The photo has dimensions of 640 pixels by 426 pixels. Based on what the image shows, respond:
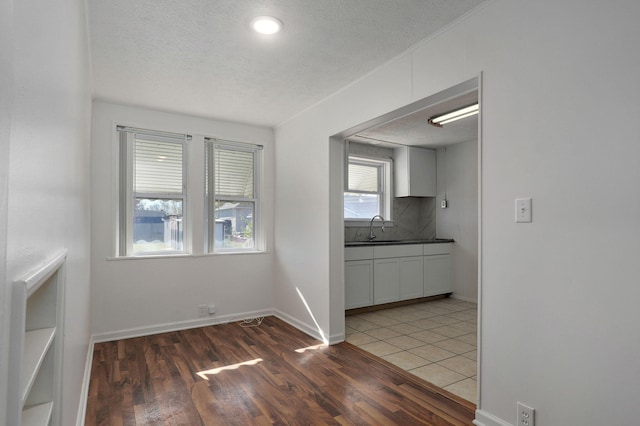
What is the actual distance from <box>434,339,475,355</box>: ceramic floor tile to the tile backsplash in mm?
2263

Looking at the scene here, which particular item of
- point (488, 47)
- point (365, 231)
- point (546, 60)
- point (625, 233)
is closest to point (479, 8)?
point (488, 47)

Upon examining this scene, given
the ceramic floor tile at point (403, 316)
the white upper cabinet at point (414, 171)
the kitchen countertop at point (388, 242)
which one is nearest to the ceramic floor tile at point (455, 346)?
the ceramic floor tile at point (403, 316)

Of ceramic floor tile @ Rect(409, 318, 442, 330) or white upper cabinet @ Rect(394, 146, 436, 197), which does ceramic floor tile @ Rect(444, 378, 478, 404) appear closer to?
ceramic floor tile @ Rect(409, 318, 442, 330)

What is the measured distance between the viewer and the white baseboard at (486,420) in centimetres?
212

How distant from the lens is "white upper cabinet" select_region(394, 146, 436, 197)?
234 inches

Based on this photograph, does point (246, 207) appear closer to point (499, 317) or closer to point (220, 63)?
point (220, 63)

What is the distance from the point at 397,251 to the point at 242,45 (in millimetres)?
3590

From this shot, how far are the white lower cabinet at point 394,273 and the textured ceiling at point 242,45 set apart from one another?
2.25 metres

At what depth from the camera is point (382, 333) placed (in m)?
4.11

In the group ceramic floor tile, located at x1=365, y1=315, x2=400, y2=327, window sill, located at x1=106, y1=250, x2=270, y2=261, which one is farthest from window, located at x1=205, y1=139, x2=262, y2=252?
ceramic floor tile, located at x1=365, y1=315, x2=400, y2=327

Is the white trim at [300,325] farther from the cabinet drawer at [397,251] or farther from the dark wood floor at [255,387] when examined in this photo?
the cabinet drawer at [397,251]

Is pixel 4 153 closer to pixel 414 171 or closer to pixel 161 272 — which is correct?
pixel 161 272

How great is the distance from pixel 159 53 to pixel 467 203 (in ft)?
15.8

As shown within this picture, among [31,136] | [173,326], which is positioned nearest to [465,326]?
[173,326]
